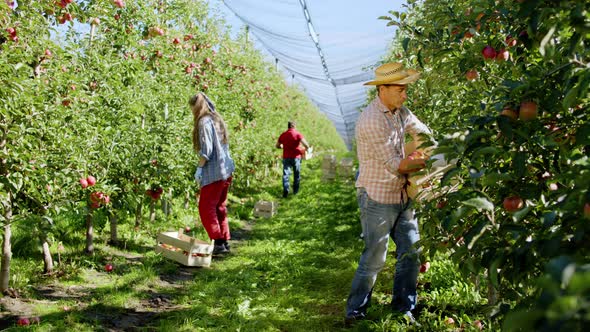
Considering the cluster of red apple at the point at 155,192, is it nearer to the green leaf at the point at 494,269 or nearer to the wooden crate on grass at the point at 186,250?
the wooden crate on grass at the point at 186,250

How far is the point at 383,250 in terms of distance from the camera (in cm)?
320

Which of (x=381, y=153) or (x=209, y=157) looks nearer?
(x=381, y=153)

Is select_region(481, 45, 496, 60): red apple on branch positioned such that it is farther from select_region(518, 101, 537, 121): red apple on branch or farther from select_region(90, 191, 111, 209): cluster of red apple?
select_region(90, 191, 111, 209): cluster of red apple

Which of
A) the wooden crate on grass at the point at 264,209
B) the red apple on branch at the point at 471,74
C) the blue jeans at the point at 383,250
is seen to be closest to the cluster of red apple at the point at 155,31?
the wooden crate on grass at the point at 264,209

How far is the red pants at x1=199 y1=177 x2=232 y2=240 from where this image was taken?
5188 millimetres

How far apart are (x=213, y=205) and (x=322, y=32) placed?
5815 mm

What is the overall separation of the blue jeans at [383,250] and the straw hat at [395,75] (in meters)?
0.69

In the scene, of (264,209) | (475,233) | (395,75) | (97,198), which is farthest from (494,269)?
(264,209)

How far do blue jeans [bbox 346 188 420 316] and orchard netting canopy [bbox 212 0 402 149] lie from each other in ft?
12.0

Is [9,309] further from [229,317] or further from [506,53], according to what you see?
[506,53]

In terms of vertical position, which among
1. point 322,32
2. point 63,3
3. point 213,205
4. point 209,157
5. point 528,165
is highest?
point 322,32

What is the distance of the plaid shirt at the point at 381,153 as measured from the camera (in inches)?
122

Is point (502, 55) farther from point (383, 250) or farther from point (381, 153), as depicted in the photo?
point (383, 250)

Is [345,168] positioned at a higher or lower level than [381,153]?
lower
